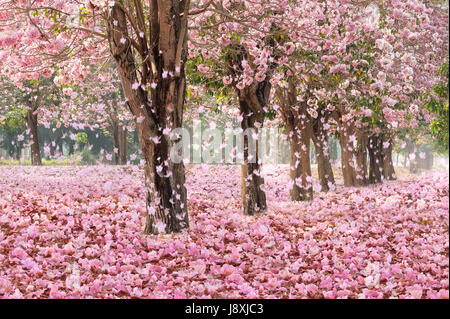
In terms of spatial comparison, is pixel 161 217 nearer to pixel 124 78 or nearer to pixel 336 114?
pixel 124 78

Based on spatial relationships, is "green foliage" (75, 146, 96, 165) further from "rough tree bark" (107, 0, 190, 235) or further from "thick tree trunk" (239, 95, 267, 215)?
"rough tree bark" (107, 0, 190, 235)

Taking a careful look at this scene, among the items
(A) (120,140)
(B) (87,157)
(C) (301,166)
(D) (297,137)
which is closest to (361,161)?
(C) (301,166)

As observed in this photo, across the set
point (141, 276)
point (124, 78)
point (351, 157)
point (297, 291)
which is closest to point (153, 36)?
point (124, 78)

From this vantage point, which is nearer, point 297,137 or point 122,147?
point 297,137

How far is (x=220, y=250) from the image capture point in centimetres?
900

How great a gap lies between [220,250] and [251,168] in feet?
15.1

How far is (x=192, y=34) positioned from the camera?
12617mm

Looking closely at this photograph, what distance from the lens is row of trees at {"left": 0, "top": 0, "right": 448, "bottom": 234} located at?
31.3 feet

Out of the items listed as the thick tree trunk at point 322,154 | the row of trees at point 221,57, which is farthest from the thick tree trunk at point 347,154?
the row of trees at point 221,57

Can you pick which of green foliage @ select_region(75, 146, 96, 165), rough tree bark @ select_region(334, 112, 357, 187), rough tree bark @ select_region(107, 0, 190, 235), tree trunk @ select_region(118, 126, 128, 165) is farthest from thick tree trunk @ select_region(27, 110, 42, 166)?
rough tree bark @ select_region(107, 0, 190, 235)

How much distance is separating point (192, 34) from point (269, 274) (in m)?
7.54

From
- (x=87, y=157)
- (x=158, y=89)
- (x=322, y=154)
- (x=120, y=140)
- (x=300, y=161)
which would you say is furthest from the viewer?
(x=87, y=157)

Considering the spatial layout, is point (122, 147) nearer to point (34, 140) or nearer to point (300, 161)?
point (34, 140)

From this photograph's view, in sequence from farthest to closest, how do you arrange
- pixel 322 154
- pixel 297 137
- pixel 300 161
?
pixel 322 154 < pixel 300 161 < pixel 297 137
